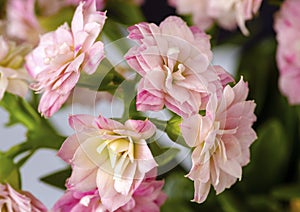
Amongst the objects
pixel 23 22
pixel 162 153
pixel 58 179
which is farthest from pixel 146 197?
pixel 23 22

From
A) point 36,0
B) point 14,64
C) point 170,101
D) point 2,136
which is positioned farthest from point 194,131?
point 2,136

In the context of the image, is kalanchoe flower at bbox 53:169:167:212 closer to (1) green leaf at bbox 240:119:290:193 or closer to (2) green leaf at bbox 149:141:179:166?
(2) green leaf at bbox 149:141:179:166

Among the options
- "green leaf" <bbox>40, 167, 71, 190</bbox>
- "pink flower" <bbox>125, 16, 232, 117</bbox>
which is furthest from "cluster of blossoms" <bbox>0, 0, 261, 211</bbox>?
"green leaf" <bbox>40, 167, 71, 190</bbox>

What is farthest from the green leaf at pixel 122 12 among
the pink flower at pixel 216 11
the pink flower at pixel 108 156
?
the pink flower at pixel 108 156

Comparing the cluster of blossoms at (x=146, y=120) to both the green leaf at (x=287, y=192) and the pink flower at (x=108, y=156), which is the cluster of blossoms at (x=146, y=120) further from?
the green leaf at (x=287, y=192)

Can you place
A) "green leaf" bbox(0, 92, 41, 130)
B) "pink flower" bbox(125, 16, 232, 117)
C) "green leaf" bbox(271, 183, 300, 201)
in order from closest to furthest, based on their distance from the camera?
"pink flower" bbox(125, 16, 232, 117), "green leaf" bbox(0, 92, 41, 130), "green leaf" bbox(271, 183, 300, 201)

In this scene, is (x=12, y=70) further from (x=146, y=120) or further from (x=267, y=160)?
(x=267, y=160)
